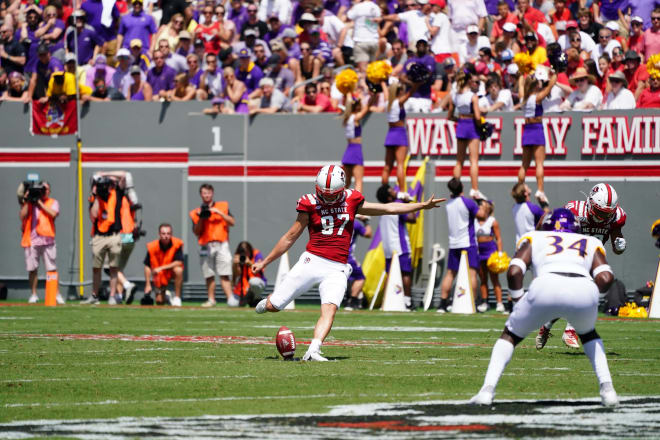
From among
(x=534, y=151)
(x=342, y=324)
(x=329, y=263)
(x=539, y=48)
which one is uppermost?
(x=539, y=48)

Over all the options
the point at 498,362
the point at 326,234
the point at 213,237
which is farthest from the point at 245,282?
the point at 498,362

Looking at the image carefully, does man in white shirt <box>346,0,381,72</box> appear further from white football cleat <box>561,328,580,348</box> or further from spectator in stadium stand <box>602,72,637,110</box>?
white football cleat <box>561,328,580,348</box>

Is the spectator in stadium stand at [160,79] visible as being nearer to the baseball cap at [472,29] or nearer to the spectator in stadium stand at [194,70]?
the spectator in stadium stand at [194,70]

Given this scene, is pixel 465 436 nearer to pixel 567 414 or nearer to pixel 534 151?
pixel 567 414

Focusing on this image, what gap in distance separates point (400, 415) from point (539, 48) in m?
16.1

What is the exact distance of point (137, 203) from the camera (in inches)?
947

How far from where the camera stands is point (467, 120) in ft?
74.3

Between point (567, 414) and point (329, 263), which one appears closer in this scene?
point (567, 414)

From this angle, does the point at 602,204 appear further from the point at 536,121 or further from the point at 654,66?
the point at 536,121

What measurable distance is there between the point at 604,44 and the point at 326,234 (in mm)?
12711

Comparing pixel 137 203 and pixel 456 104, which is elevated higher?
pixel 456 104

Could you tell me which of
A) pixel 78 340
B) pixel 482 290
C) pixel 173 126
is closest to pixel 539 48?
pixel 482 290

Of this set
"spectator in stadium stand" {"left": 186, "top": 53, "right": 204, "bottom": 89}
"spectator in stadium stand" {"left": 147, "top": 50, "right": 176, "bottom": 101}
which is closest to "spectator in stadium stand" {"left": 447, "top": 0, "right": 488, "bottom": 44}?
"spectator in stadium stand" {"left": 186, "top": 53, "right": 204, "bottom": 89}

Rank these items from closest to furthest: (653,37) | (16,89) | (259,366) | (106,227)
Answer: (259,366) → (653,37) → (106,227) → (16,89)
